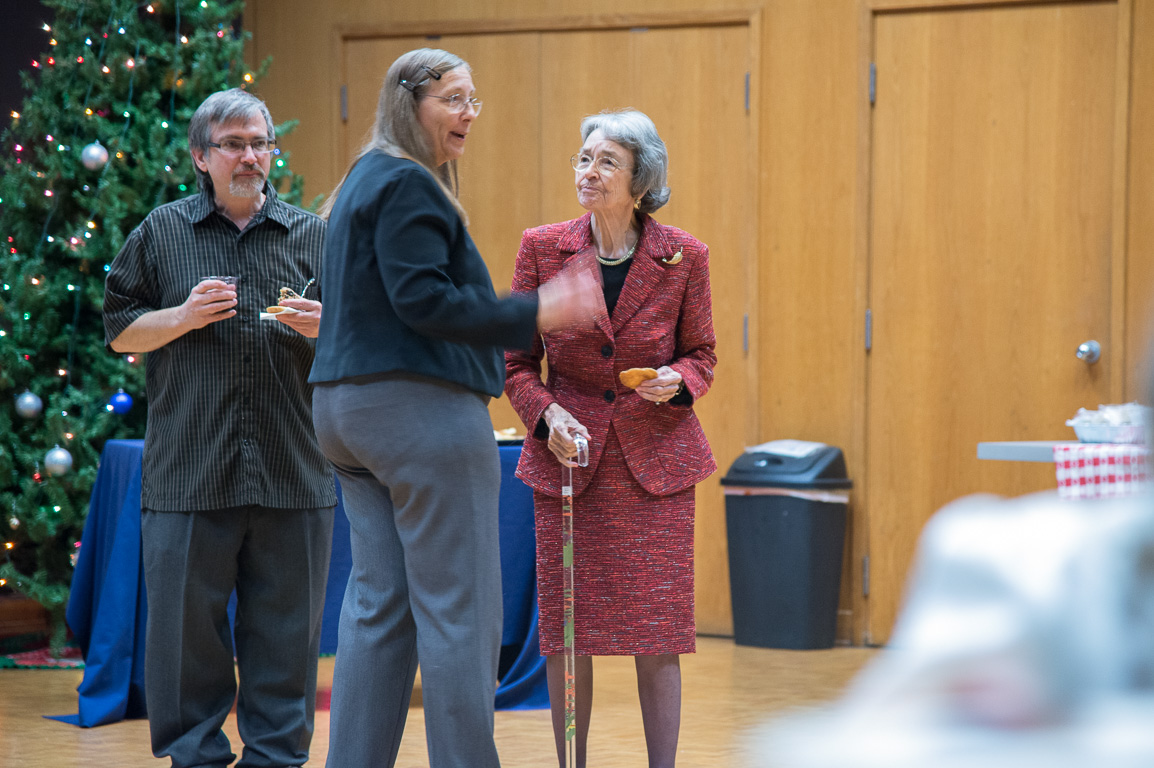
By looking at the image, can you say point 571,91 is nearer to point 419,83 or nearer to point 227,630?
point 227,630

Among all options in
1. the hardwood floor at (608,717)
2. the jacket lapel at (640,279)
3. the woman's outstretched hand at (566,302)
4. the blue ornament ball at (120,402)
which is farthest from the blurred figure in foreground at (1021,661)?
the blue ornament ball at (120,402)

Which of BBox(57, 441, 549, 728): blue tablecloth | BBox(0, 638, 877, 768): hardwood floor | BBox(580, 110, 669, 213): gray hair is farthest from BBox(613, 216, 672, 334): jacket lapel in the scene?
BBox(0, 638, 877, 768): hardwood floor

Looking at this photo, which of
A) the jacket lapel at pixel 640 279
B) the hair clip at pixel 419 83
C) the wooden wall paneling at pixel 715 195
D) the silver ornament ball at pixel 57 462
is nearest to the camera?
the hair clip at pixel 419 83

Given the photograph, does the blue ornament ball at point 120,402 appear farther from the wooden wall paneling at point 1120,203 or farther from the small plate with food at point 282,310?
the wooden wall paneling at point 1120,203

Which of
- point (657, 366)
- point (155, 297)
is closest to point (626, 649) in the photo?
point (657, 366)

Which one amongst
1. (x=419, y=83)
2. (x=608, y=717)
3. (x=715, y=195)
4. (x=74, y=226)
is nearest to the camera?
(x=419, y=83)

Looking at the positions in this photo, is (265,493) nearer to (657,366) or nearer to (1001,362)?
(657,366)

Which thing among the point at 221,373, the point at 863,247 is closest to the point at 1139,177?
the point at 863,247

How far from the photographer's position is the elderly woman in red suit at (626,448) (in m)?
2.71

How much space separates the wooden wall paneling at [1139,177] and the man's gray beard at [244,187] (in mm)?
3431

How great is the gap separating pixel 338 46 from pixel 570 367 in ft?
11.6

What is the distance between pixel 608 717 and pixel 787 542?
57.4 inches

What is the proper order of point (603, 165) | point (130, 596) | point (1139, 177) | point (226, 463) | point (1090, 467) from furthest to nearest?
point (1139, 177), point (130, 596), point (226, 463), point (603, 165), point (1090, 467)

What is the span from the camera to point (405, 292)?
211 cm
